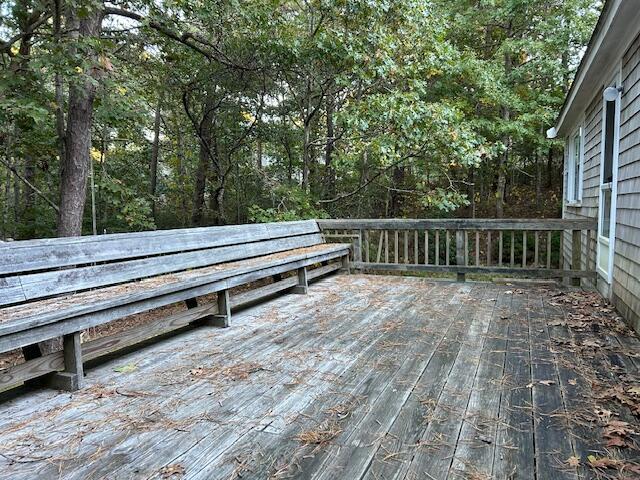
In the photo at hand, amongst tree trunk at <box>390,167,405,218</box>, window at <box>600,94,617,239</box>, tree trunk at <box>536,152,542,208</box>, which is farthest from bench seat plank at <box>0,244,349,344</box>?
tree trunk at <box>536,152,542,208</box>

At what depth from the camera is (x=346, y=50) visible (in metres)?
6.75

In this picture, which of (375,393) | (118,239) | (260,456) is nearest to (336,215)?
(118,239)

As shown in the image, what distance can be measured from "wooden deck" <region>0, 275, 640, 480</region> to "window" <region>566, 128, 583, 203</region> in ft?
12.0

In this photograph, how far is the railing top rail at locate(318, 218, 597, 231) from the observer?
16.8 feet

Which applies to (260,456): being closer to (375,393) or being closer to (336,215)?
(375,393)

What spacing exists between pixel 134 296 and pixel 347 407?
1.51 meters

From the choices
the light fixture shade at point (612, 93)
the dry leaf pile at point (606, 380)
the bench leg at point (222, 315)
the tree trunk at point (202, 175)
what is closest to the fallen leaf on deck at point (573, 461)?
the dry leaf pile at point (606, 380)

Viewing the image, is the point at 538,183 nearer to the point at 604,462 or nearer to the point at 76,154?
the point at 76,154

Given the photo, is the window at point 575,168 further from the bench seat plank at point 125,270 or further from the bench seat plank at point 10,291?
the bench seat plank at point 10,291

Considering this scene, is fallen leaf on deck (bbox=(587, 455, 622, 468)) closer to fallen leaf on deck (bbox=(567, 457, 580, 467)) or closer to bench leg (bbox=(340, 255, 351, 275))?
fallen leaf on deck (bbox=(567, 457, 580, 467))

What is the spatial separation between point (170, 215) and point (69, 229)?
232 inches

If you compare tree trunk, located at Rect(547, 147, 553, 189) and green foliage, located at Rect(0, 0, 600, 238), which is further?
tree trunk, located at Rect(547, 147, 553, 189)

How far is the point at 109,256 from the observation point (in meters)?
3.03

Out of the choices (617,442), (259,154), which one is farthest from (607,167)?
(259,154)
